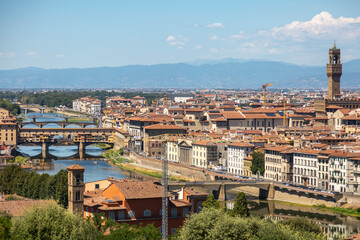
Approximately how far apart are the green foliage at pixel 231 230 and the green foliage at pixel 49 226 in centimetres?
296

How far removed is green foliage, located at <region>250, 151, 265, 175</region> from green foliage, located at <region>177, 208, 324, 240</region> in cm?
2829

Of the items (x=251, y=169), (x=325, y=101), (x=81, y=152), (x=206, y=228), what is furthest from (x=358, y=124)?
(x=206, y=228)

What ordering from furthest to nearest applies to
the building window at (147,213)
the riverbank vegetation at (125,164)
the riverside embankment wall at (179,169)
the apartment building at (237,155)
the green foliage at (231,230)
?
the riverbank vegetation at (125,164)
the apartment building at (237,155)
the riverside embankment wall at (179,169)
the building window at (147,213)
the green foliage at (231,230)

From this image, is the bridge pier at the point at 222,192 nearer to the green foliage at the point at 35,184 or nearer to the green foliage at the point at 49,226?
the green foliage at the point at 35,184

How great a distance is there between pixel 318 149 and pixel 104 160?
84.7 ft

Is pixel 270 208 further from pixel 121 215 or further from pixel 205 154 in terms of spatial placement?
pixel 205 154

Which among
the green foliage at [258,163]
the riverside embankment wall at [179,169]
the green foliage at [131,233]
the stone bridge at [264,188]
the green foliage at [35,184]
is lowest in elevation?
the riverside embankment wall at [179,169]

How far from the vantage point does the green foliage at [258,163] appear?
53.1m

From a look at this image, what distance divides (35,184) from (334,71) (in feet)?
177

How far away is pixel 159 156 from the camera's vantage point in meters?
71.1

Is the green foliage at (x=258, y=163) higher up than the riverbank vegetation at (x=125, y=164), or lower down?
higher up

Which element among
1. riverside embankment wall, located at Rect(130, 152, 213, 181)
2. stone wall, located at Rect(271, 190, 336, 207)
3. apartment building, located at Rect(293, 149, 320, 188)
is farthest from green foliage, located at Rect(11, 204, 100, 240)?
riverside embankment wall, located at Rect(130, 152, 213, 181)

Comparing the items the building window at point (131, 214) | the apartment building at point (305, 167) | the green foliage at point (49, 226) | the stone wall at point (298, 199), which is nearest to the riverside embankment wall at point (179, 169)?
the apartment building at point (305, 167)

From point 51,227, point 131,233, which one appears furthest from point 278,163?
point 51,227
